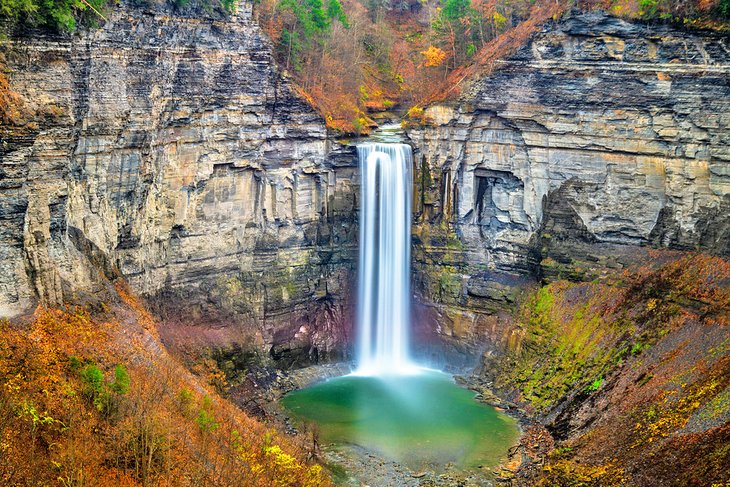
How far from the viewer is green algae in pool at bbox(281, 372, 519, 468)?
37906 mm

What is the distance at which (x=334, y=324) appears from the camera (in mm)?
50156

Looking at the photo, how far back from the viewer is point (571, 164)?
46.1 m

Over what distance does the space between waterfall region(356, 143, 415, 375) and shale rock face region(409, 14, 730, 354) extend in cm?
106

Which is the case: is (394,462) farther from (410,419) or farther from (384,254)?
(384,254)

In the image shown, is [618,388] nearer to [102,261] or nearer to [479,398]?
[479,398]

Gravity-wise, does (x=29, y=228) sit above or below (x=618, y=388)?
above

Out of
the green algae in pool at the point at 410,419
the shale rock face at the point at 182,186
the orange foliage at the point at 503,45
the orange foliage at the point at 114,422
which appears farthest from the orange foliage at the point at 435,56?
the orange foliage at the point at 114,422

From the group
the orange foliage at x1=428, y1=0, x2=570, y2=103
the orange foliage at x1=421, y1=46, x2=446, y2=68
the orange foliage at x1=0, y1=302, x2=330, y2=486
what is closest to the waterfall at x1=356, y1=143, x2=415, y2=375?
the orange foliage at x1=428, y1=0, x2=570, y2=103

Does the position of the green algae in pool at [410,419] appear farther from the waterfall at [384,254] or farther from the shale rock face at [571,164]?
the shale rock face at [571,164]

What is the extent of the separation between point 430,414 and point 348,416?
12.6 ft

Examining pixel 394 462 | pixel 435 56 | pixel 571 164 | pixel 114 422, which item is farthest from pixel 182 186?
pixel 571 164

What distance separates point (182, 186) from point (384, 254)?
12277mm

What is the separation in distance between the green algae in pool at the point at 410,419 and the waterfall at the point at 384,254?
306 centimetres

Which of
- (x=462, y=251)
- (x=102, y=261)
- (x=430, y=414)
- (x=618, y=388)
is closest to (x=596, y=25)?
(x=462, y=251)
